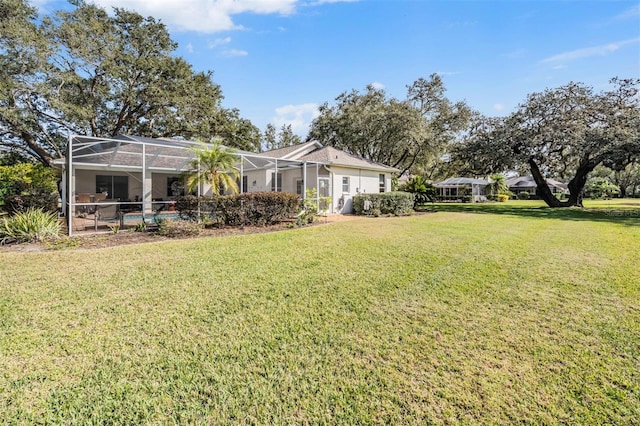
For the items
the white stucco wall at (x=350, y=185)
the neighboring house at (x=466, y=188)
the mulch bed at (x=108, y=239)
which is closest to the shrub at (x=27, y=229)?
the mulch bed at (x=108, y=239)

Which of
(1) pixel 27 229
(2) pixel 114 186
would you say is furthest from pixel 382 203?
(2) pixel 114 186

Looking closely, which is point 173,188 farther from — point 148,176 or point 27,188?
point 27,188

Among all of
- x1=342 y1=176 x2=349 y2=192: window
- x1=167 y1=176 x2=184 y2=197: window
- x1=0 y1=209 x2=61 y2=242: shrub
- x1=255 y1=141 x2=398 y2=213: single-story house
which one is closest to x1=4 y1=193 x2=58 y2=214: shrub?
x1=0 y1=209 x2=61 y2=242: shrub

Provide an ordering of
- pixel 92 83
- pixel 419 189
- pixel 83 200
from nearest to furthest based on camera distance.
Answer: pixel 83 200 → pixel 92 83 → pixel 419 189

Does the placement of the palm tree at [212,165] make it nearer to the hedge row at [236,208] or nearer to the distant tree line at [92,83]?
the hedge row at [236,208]

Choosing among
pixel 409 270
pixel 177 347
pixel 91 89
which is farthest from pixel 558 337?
pixel 91 89

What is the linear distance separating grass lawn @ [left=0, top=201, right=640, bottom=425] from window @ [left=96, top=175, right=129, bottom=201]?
1429 cm

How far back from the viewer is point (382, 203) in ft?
58.3

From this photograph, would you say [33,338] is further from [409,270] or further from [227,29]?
[227,29]

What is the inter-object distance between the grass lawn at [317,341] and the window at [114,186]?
46.9 ft

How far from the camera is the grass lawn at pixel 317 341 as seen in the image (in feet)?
7.70

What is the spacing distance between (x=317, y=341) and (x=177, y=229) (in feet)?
25.2

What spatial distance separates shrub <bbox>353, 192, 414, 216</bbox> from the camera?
1761cm

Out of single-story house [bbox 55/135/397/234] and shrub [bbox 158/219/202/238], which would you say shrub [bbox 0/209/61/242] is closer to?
shrub [bbox 158/219/202/238]
